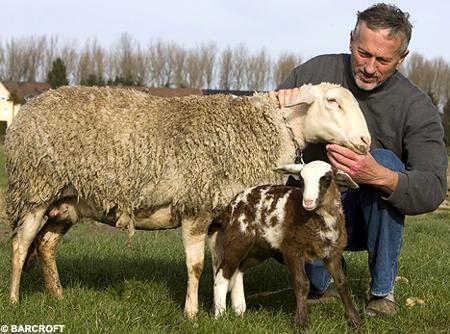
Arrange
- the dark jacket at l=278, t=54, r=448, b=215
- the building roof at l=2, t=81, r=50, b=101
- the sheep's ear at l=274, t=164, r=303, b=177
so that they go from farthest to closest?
the building roof at l=2, t=81, r=50, b=101
the dark jacket at l=278, t=54, r=448, b=215
the sheep's ear at l=274, t=164, r=303, b=177

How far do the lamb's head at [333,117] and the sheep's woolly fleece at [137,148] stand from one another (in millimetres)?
251

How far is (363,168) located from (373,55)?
2.82ft

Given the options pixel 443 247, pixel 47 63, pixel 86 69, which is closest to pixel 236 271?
pixel 443 247

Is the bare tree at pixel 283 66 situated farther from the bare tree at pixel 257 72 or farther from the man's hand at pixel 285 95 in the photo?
→ the man's hand at pixel 285 95

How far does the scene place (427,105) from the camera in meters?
4.90

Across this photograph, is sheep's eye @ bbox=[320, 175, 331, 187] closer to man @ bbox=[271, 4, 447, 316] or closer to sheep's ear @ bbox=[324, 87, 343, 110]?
man @ bbox=[271, 4, 447, 316]

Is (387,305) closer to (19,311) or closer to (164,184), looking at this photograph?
(164,184)

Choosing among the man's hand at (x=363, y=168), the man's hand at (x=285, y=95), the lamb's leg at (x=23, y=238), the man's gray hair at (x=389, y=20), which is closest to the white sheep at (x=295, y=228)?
the man's hand at (x=363, y=168)

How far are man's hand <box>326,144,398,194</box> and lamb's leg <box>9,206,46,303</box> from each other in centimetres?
211

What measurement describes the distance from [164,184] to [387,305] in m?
Result: 1.72

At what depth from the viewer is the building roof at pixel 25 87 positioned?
6788 centimetres

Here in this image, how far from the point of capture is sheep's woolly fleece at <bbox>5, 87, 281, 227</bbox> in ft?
14.9

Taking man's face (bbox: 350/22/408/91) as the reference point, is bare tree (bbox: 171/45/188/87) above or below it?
below

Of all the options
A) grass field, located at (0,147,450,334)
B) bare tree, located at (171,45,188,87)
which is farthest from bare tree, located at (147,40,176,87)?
grass field, located at (0,147,450,334)
